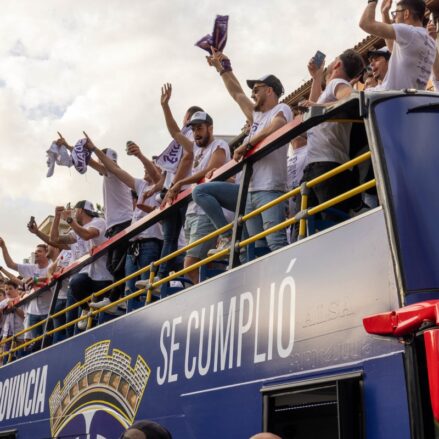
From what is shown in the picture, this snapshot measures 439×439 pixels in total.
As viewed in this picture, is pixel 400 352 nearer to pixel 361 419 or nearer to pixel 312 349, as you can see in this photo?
pixel 361 419

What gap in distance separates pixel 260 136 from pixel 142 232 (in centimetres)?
217

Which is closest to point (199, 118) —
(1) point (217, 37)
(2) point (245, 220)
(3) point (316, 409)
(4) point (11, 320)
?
(1) point (217, 37)

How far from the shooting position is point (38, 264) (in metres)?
11.6

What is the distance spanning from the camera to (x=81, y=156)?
28.7 ft

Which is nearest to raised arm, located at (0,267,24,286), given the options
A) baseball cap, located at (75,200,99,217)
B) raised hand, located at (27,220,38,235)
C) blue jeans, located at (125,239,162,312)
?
raised hand, located at (27,220,38,235)

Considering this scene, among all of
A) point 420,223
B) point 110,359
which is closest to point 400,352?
point 420,223

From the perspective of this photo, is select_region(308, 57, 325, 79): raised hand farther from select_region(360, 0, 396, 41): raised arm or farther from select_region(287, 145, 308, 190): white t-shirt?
select_region(360, 0, 396, 41): raised arm

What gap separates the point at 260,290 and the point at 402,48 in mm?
1660

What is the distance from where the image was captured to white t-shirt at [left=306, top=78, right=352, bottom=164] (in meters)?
5.12

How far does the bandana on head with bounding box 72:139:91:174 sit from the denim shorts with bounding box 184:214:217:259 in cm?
251

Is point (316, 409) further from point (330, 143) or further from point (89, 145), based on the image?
point (89, 145)

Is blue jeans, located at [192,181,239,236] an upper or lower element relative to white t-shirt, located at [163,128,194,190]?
lower

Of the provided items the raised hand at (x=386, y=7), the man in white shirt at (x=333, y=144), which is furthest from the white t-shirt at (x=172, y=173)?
the raised hand at (x=386, y=7)

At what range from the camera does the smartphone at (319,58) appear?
6293mm
